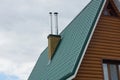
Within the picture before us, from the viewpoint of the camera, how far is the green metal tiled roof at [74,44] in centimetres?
1525

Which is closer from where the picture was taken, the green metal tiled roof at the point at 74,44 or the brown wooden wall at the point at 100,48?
the green metal tiled roof at the point at 74,44

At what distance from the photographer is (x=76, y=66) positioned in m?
14.7

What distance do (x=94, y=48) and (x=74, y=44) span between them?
1091 millimetres

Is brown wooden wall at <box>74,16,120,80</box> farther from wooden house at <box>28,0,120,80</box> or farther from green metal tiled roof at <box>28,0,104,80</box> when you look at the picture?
green metal tiled roof at <box>28,0,104,80</box>

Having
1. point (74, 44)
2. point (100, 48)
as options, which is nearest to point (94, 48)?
point (100, 48)

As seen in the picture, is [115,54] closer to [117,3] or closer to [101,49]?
[101,49]

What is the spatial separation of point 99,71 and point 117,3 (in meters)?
4.09

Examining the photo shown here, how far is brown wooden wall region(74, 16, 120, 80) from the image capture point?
15.4 m

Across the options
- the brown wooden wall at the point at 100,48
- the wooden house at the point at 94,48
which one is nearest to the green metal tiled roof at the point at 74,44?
the wooden house at the point at 94,48

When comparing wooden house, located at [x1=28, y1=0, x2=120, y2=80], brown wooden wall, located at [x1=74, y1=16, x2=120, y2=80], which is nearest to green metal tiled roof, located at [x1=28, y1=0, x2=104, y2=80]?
wooden house, located at [x1=28, y1=0, x2=120, y2=80]

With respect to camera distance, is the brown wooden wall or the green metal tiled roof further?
the brown wooden wall

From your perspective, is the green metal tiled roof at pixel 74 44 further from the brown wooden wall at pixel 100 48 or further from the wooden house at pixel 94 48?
the brown wooden wall at pixel 100 48

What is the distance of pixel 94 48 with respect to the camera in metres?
16.0

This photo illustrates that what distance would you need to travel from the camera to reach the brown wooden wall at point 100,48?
50.4 ft
